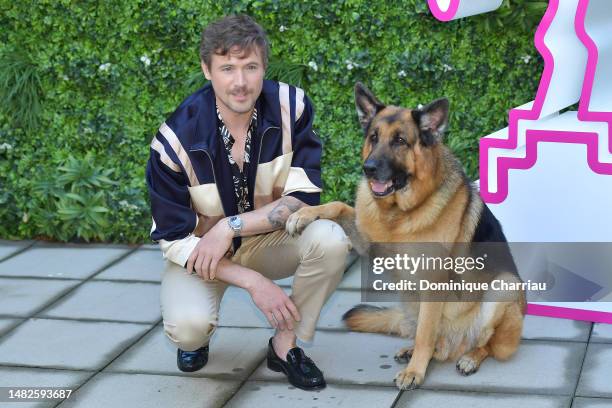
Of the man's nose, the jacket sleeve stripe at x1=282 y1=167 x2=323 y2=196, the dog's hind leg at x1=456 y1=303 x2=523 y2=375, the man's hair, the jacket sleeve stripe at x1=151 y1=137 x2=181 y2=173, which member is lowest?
the dog's hind leg at x1=456 y1=303 x2=523 y2=375

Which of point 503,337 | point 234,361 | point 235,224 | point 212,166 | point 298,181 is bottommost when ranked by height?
point 234,361

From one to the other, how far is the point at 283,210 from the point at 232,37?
2.63ft

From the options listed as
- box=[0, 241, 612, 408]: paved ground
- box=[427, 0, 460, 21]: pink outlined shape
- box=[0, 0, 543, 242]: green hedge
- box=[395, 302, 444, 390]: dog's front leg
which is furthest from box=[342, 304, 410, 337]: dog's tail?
box=[0, 0, 543, 242]: green hedge

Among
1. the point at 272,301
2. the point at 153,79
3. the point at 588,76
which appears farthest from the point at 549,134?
the point at 153,79

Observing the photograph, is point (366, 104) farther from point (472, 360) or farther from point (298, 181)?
point (472, 360)

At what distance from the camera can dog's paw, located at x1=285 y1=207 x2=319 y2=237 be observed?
4.25 metres

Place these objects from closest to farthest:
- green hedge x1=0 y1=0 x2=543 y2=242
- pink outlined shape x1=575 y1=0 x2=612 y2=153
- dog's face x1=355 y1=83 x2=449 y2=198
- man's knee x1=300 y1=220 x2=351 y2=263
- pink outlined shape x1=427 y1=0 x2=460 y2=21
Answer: dog's face x1=355 y1=83 x2=449 y2=198 < man's knee x1=300 y1=220 x2=351 y2=263 < pink outlined shape x1=575 y1=0 x2=612 y2=153 < pink outlined shape x1=427 y1=0 x2=460 y2=21 < green hedge x1=0 y1=0 x2=543 y2=242

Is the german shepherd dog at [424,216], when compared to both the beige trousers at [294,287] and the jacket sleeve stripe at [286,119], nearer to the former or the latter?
the beige trousers at [294,287]

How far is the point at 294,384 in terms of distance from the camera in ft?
13.9

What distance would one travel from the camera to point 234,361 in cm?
454

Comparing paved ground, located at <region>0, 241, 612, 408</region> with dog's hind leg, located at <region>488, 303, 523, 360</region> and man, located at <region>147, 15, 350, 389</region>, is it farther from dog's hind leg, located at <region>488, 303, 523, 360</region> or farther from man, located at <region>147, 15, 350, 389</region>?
man, located at <region>147, 15, 350, 389</region>

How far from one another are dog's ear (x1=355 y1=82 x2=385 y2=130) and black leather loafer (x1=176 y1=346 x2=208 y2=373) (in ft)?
4.22

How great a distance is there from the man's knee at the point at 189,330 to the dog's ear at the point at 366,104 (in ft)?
3.68

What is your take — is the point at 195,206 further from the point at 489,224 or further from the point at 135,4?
the point at 135,4
